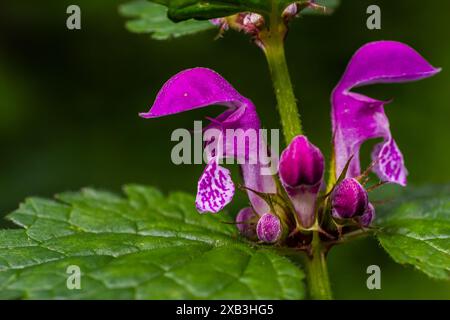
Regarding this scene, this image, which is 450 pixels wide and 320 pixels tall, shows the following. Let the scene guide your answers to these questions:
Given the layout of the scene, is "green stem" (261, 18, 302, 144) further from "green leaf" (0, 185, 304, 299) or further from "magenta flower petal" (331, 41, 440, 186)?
"green leaf" (0, 185, 304, 299)

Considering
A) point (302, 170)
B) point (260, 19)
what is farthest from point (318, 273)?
point (260, 19)

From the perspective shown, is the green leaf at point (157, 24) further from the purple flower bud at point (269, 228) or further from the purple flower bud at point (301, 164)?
the purple flower bud at point (269, 228)

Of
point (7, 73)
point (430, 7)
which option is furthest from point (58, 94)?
point (430, 7)

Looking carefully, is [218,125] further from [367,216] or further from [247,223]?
[367,216]

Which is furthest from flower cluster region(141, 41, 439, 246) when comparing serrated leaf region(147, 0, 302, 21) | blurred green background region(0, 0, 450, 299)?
blurred green background region(0, 0, 450, 299)

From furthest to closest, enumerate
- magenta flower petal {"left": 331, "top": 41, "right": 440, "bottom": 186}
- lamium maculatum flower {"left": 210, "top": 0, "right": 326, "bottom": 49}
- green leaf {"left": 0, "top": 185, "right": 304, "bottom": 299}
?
magenta flower petal {"left": 331, "top": 41, "right": 440, "bottom": 186} < lamium maculatum flower {"left": 210, "top": 0, "right": 326, "bottom": 49} < green leaf {"left": 0, "top": 185, "right": 304, "bottom": 299}

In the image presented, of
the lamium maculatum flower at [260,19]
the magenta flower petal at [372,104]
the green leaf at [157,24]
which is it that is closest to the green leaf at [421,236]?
the magenta flower petal at [372,104]

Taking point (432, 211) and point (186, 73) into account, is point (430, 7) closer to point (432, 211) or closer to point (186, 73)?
point (432, 211)
